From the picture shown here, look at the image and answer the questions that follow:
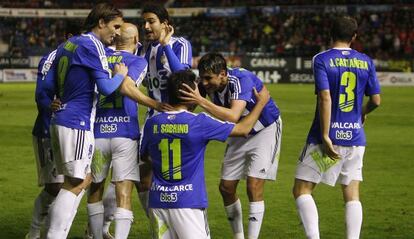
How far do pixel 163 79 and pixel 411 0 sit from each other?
44.8 metres

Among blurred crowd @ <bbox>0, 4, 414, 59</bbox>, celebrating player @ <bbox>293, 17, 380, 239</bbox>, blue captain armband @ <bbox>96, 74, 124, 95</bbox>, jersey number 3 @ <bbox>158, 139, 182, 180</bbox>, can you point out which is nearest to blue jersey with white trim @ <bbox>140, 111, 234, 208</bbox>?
jersey number 3 @ <bbox>158, 139, 182, 180</bbox>

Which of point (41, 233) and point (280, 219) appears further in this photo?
point (280, 219)

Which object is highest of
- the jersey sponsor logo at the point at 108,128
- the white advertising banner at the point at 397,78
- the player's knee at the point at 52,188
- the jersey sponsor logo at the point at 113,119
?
the jersey sponsor logo at the point at 113,119

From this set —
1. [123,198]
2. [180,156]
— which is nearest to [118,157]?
[123,198]

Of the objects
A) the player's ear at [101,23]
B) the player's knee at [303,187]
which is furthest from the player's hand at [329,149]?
the player's ear at [101,23]

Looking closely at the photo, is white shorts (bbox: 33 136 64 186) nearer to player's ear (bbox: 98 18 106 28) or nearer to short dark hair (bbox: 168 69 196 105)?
player's ear (bbox: 98 18 106 28)

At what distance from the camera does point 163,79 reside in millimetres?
8750

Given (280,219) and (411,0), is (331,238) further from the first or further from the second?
(411,0)

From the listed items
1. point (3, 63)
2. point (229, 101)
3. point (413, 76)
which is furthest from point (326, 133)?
point (3, 63)

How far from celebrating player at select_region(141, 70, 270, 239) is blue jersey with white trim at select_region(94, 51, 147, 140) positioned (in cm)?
147

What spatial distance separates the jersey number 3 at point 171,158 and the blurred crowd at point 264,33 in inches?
1375

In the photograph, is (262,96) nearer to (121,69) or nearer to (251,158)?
(251,158)

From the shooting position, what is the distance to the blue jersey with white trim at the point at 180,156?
646cm

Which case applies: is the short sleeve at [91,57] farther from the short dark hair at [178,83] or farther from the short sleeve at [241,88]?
the short sleeve at [241,88]
